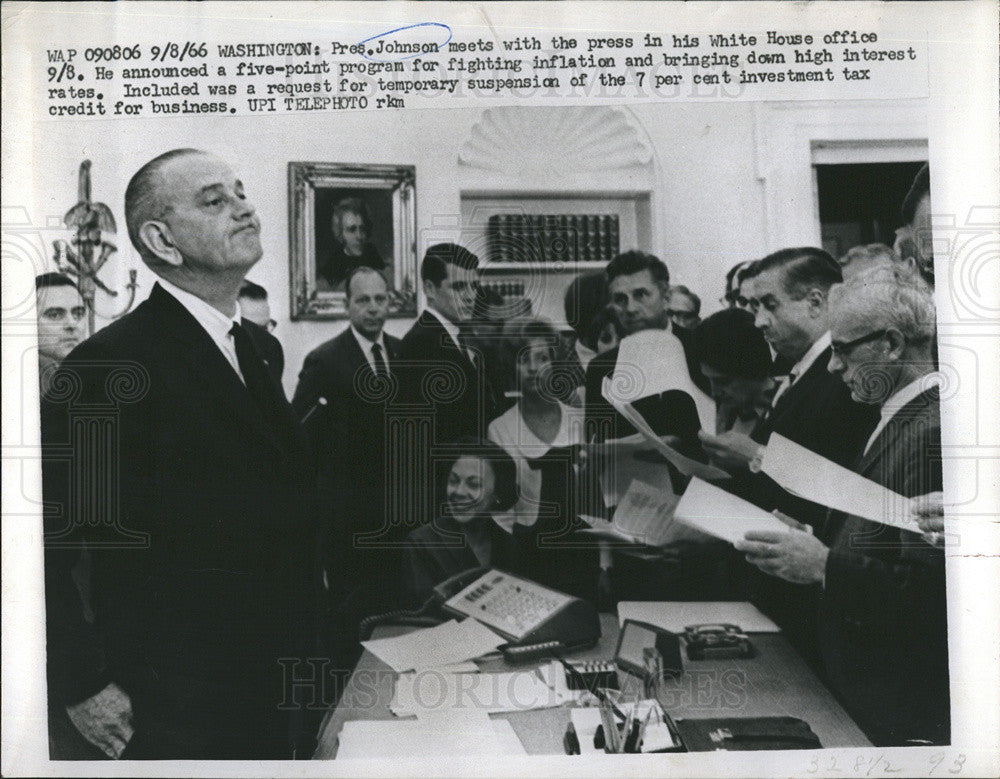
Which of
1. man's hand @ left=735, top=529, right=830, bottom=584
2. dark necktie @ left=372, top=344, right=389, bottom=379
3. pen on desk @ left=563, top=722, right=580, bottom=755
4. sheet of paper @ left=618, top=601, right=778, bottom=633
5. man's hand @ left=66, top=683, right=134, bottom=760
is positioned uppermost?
dark necktie @ left=372, top=344, right=389, bottom=379

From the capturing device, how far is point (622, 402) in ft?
5.58

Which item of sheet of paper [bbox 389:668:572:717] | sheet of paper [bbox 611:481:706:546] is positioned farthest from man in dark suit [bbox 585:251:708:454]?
sheet of paper [bbox 389:668:572:717]

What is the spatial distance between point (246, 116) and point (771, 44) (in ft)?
3.89

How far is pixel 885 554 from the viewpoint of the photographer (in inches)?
66.9

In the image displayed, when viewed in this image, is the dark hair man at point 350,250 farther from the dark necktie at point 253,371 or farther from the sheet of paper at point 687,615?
the sheet of paper at point 687,615

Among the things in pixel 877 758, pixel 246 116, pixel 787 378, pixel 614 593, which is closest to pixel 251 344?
pixel 246 116

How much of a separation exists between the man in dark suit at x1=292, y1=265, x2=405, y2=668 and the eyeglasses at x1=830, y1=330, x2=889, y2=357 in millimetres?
962

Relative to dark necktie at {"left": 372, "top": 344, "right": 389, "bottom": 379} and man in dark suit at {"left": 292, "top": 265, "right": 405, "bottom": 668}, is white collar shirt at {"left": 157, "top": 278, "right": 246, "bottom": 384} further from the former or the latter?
dark necktie at {"left": 372, "top": 344, "right": 389, "bottom": 379}

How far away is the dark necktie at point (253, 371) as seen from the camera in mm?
1695

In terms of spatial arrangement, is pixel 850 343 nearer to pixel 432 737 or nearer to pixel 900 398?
pixel 900 398

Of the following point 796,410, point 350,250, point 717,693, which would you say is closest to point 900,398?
point 796,410

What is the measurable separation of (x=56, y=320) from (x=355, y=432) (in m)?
0.72

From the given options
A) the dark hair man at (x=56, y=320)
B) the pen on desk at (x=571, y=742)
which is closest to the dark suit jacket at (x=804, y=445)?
the pen on desk at (x=571, y=742)

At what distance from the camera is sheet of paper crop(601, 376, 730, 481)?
1.70 meters
